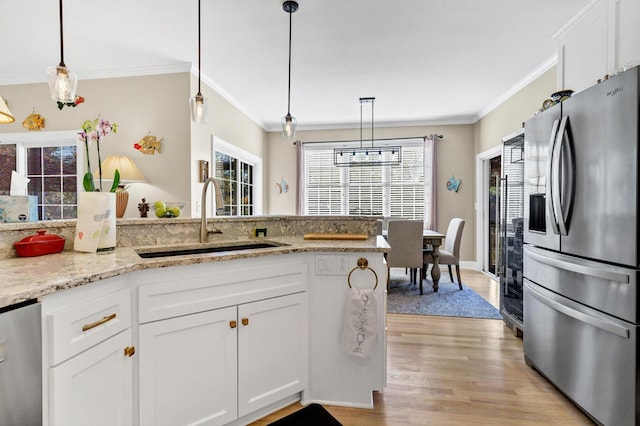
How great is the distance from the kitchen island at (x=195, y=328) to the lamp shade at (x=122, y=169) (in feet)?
5.98

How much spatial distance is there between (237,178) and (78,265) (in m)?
4.16

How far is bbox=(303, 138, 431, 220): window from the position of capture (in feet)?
20.3

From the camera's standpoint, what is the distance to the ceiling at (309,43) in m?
2.60

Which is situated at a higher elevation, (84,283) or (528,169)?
(528,169)

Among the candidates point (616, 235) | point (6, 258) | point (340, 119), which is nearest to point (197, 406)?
point (6, 258)

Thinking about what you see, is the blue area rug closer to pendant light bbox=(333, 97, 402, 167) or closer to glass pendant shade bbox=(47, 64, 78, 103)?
pendant light bbox=(333, 97, 402, 167)

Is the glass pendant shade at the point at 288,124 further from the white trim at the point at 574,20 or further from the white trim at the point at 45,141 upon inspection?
the white trim at the point at 45,141

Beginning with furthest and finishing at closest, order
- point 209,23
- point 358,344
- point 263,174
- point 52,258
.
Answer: point 263,174 < point 209,23 < point 358,344 < point 52,258

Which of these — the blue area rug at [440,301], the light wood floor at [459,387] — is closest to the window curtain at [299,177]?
the blue area rug at [440,301]

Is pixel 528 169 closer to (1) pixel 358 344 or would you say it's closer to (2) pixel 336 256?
(2) pixel 336 256

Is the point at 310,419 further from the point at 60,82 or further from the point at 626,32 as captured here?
the point at 626,32

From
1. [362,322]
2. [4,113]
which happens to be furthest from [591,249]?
[4,113]

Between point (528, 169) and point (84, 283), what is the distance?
261 cm

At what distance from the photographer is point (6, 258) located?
1435mm
